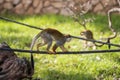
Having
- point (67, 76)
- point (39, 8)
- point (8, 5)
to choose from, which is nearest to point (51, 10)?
point (39, 8)

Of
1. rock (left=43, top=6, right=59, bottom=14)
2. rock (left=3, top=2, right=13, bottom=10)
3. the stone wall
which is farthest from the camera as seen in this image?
rock (left=3, top=2, right=13, bottom=10)

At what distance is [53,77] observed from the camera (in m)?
5.43

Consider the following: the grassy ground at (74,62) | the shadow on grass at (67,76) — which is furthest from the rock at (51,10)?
the shadow on grass at (67,76)

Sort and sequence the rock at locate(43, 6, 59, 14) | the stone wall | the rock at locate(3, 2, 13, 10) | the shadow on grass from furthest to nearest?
the rock at locate(3, 2, 13, 10) → the rock at locate(43, 6, 59, 14) → the stone wall → the shadow on grass

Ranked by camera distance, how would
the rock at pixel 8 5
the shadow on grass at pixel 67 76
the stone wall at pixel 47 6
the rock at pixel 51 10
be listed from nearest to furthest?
1. the shadow on grass at pixel 67 76
2. the stone wall at pixel 47 6
3. the rock at pixel 51 10
4. the rock at pixel 8 5

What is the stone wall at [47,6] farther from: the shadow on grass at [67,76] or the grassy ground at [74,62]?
the shadow on grass at [67,76]

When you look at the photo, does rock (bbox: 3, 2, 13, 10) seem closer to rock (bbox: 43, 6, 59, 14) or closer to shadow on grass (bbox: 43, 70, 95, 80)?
rock (bbox: 43, 6, 59, 14)

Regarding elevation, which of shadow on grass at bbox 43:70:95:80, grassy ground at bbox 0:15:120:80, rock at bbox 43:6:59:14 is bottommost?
shadow on grass at bbox 43:70:95:80

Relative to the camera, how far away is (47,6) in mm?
9008

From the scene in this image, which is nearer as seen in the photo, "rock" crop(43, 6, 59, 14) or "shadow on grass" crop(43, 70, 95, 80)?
"shadow on grass" crop(43, 70, 95, 80)

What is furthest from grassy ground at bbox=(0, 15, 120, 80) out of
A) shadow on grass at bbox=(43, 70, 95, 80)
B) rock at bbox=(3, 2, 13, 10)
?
rock at bbox=(3, 2, 13, 10)

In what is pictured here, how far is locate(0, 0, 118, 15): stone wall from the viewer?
28.1ft

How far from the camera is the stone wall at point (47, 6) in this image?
856 cm

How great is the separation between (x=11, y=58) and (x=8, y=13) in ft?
16.1
